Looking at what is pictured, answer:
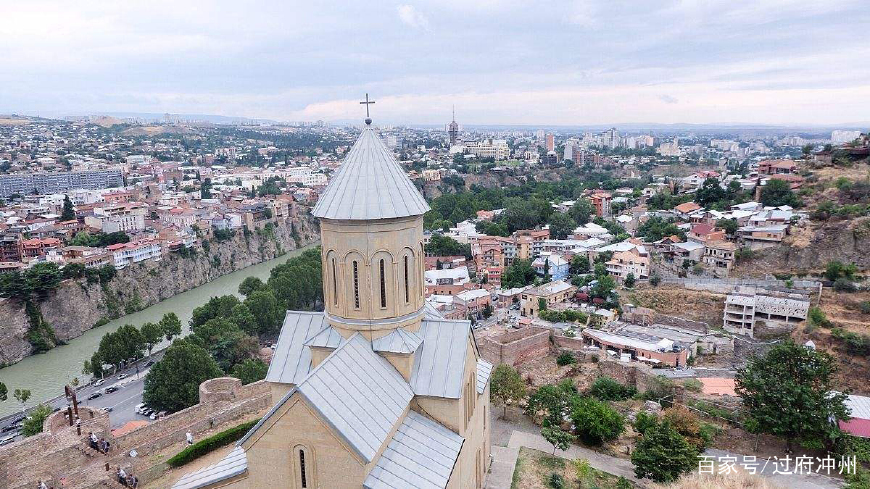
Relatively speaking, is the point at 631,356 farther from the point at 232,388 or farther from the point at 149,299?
the point at 149,299

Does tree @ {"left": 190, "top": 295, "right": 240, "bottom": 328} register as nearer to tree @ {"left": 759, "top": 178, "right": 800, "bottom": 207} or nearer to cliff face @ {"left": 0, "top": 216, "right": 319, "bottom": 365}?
cliff face @ {"left": 0, "top": 216, "right": 319, "bottom": 365}

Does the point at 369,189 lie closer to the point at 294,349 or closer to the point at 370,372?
the point at 370,372

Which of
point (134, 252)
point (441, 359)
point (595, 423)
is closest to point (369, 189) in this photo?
point (441, 359)

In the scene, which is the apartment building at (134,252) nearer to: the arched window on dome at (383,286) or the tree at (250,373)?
the tree at (250,373)

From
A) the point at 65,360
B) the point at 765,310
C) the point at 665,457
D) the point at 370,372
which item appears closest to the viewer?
the point at 370,372

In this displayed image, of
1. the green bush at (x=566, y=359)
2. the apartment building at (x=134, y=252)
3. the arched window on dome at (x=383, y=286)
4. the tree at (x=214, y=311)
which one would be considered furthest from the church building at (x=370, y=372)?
the apartment building at (x=134, y=252)
